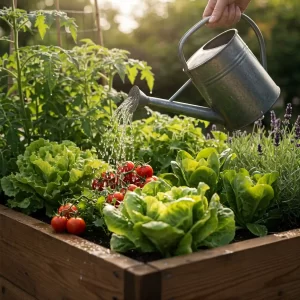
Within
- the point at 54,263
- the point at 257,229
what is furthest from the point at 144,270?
the point at 257,229

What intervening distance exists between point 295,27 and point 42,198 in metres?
5.56

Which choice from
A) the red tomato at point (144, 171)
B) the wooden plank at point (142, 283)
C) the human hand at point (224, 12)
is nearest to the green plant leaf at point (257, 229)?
the red tomato at point (144, 171)

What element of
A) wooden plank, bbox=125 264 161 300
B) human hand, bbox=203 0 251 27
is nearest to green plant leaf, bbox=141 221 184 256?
wooden plank, bbox=125 264 161 300

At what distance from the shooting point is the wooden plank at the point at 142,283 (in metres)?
1.64

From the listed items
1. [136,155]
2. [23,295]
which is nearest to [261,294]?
[23,295]

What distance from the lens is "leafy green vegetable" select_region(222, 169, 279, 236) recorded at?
6.97 ft

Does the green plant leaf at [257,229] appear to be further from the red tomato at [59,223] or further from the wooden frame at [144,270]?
the red tomato at [59,223]

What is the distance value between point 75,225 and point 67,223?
3cm

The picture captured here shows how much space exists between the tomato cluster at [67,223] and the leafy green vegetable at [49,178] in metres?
0.27

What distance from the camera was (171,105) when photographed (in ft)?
8.93

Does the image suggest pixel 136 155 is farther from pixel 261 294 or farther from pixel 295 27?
pixel 295 27

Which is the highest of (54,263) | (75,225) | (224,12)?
(224,12)

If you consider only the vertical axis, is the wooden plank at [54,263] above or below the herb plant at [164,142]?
below

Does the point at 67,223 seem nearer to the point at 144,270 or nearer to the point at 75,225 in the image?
the point at 75,225
